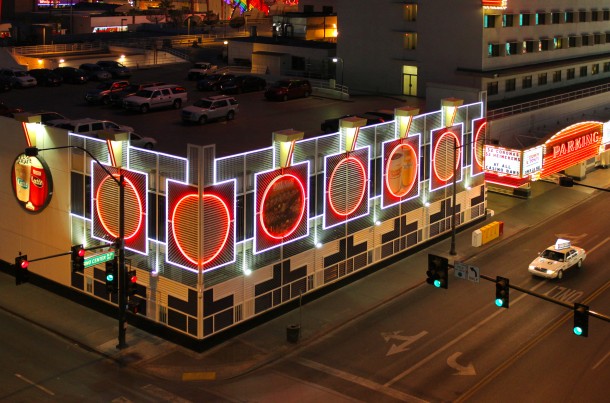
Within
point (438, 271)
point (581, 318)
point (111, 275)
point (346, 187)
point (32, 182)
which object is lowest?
point (111, 275)

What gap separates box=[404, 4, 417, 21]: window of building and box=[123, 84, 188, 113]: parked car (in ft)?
62.8

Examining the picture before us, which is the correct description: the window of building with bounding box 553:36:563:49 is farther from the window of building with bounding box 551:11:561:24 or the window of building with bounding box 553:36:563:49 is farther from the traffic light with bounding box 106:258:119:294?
the traffic light with bounding box 106:258:119:294

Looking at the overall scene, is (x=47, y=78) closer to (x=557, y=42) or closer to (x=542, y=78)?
(x=542, y=78)

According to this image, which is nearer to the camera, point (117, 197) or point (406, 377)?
point (406, 377)

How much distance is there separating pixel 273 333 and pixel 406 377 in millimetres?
6887

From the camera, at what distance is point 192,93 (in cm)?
6656

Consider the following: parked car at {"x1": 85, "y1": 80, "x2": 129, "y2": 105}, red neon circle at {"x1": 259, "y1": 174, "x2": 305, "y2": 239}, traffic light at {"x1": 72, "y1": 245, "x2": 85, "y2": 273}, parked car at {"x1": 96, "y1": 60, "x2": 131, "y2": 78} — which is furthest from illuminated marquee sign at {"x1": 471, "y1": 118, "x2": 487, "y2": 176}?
parked car at {"x1": 96, "y1": 60, "x2": 131, "y2": 78}

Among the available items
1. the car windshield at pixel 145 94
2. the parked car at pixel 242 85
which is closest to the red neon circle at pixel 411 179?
the car windshield at pixel 145 94

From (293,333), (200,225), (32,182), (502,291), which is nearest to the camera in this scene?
(502,291)

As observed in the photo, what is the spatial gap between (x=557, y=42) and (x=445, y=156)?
1117 inches

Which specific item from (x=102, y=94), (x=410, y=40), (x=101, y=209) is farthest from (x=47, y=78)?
(x=101, y=209)

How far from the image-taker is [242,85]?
6625 cm

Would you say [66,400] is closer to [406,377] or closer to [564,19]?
[406,377]

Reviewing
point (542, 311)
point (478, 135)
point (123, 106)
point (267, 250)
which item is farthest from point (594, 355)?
point (123, 106)
